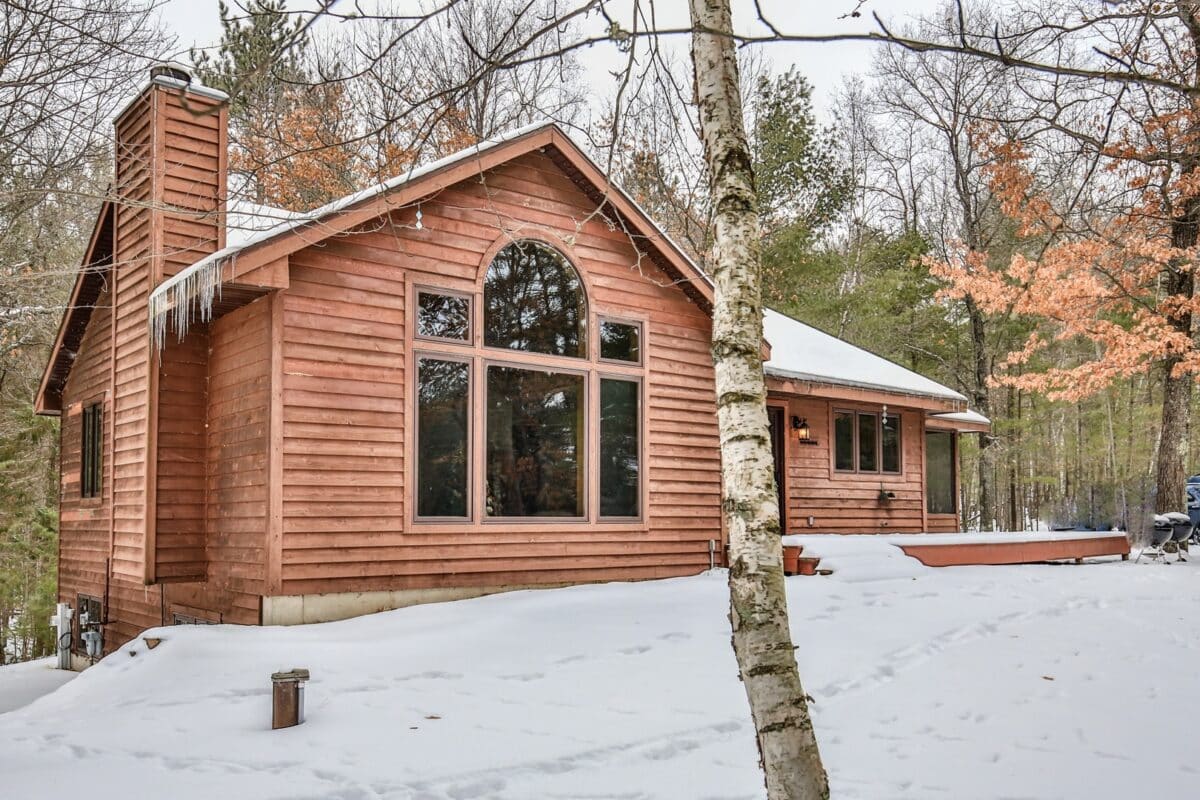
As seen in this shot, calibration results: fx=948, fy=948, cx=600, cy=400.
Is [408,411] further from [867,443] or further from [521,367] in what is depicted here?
[867,443]

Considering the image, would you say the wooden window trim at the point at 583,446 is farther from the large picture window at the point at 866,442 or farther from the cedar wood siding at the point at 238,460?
the large picture window at the point at 866,442

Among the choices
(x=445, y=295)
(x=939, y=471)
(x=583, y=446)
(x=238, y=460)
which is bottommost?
(x=939, y=471)

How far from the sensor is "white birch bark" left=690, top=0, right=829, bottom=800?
9.48 feet

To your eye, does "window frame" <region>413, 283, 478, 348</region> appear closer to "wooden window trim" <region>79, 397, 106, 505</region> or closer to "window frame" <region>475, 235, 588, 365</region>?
"window frame" <region>475, 235, 588, 365</region>

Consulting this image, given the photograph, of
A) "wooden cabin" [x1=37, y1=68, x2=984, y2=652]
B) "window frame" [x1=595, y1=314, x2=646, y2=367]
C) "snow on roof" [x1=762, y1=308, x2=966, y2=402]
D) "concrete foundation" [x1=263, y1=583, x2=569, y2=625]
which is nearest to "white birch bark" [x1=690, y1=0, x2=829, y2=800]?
"wooden cabin" [x1=37, y1=68, x2=984, y2=652]

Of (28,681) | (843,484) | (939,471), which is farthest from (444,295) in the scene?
(939,471)

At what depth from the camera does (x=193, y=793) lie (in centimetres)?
400

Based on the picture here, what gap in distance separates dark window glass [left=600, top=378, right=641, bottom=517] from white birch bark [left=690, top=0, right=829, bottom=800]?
19.9 ft

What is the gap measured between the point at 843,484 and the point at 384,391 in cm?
764

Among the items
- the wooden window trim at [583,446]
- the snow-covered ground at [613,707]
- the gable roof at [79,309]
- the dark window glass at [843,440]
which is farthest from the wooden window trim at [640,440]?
the gable roof at [79,309]

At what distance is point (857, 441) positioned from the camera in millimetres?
13672

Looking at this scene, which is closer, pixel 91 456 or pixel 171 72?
pixel 171 72

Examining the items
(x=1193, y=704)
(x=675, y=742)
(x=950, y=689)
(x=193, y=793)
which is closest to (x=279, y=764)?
(x=193, y=793)

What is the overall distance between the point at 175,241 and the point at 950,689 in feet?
23.9
